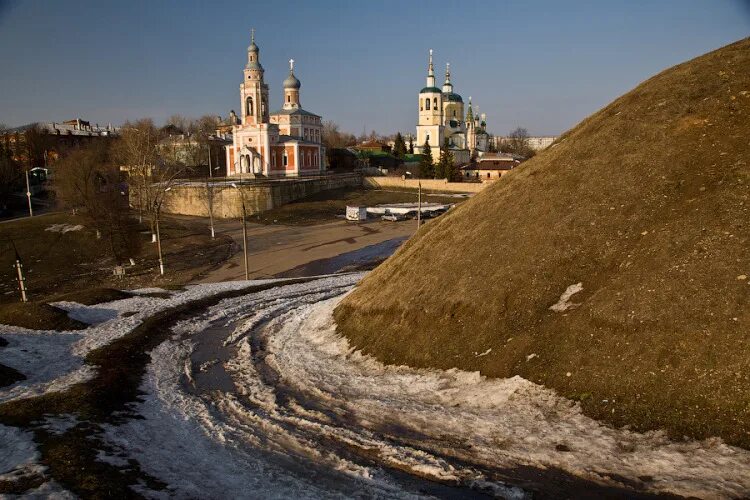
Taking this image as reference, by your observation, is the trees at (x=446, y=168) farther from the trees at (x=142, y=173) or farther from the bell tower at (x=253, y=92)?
the trees at (x=142, y=173)

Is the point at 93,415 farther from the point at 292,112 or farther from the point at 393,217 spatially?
the point at 292,112

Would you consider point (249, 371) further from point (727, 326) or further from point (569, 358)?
point (727, 326)

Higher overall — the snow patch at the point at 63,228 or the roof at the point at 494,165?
the roof at the point at 494,165

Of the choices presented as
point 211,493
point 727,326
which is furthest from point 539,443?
point 211,493

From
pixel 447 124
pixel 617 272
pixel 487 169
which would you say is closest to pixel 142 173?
pixel 617 272

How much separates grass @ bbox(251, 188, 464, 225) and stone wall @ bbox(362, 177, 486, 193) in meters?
2.86

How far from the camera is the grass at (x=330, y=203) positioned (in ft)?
226

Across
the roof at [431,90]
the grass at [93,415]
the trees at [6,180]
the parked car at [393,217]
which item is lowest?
the grass at [93,415]

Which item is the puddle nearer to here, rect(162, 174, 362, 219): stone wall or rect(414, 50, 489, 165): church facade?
Result: rect(162, 174, 362, 219): stone wall

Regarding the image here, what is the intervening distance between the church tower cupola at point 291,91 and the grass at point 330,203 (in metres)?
18.8

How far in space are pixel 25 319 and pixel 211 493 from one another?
1734 centimetres

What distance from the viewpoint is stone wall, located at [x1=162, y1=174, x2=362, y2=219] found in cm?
7194

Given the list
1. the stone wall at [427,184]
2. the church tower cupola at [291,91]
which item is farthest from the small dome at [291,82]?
the stone wall at [427,184]

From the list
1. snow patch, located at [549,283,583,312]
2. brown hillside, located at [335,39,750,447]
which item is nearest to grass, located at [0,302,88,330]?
brown hillside, located at [335,39,750,447]
